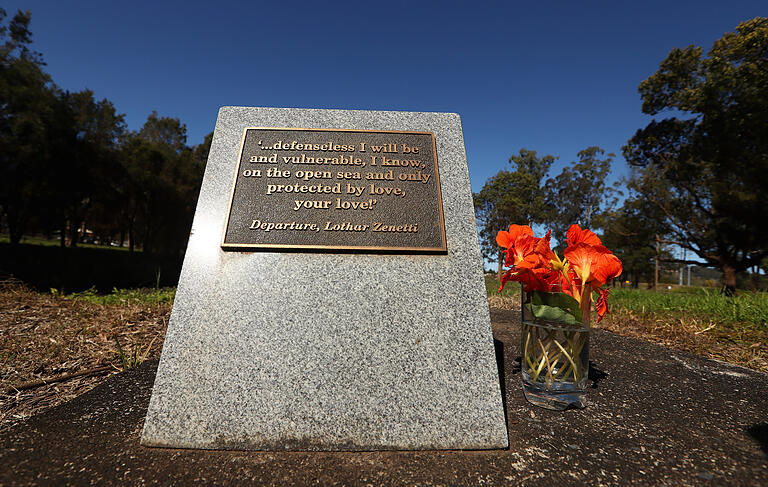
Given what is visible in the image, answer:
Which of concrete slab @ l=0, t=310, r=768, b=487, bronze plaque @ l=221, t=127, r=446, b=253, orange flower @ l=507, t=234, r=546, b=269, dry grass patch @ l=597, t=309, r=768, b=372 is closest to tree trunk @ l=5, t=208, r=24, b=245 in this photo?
concrete slab @ l=0, t=310, r=768, b=487

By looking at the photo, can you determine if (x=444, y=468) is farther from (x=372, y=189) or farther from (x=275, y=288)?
(x=372, y=189)

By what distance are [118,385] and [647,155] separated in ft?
61.0

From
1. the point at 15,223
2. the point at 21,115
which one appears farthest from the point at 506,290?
the point at 15,223

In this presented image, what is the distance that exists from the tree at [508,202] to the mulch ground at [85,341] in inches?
712

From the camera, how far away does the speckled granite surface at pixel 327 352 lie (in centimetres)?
176

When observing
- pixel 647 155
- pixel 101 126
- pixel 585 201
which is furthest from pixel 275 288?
pixel 585 201

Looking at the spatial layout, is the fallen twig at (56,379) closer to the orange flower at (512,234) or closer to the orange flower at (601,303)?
the orange flower at (512,234)

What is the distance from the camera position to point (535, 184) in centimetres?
2552

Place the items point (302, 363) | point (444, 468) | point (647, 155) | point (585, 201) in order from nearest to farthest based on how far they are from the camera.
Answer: point (444, 468)
point (302, 363)
point (647, 155)
point (585, 201)

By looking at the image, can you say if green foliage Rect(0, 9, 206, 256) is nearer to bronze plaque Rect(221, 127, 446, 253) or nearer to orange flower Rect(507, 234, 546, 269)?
bronze plaque Rect(221, 127, 446, 253)

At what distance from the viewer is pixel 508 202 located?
23.1 m

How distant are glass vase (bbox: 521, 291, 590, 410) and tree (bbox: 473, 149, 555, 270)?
20610 mm

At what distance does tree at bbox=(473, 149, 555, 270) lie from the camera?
22.8 meters

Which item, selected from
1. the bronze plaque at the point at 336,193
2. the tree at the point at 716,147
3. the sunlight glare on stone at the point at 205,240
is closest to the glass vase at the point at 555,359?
the bronze plaque at the point at 336,193
